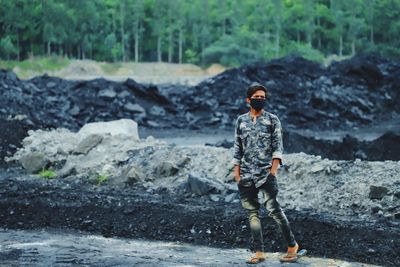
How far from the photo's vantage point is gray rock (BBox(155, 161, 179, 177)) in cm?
1288

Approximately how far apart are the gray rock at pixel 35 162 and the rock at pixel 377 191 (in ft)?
25.2

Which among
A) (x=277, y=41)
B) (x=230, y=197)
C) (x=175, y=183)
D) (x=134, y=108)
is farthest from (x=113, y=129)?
(x=277, y=41)

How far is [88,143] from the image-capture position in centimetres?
1530

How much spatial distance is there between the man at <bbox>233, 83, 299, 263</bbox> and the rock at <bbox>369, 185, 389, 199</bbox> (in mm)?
2744

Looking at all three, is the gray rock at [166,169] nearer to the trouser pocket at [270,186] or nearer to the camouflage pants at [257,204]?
the camouflage pants at [257,204]

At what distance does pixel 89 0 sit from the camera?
190 ft

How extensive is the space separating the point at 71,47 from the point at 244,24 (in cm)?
1529

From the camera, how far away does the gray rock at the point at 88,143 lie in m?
15.2

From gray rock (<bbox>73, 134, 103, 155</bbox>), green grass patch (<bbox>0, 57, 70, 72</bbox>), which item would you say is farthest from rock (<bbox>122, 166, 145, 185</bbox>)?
green grass patch (<bbox>0, 57, 70, 72</bbox>)

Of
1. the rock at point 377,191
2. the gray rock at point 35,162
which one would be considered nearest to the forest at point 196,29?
the gray rock at point 35,162

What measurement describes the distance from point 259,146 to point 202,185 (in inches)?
167

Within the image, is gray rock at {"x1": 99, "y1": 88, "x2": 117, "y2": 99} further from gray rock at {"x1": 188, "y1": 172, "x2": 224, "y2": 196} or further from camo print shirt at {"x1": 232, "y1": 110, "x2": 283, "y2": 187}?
camo print shirt at {"x1": 232, "y1": 110, "x2": 283, "y2": 187}

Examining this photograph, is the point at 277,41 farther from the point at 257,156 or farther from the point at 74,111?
the point at 257,156

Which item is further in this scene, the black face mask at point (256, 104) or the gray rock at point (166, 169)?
the gray rock at point (166, 169)
